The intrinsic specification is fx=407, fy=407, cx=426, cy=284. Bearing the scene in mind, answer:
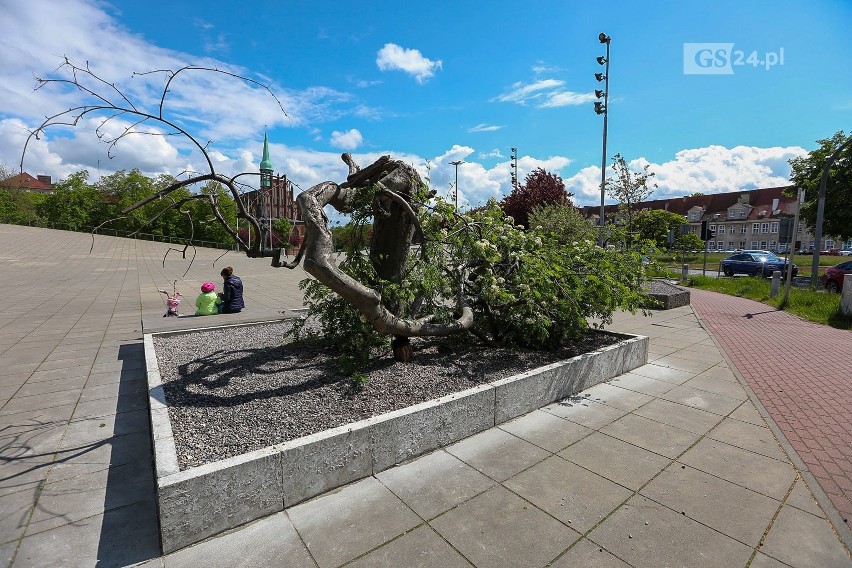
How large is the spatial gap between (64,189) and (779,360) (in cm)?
7112

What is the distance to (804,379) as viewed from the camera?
5.54m

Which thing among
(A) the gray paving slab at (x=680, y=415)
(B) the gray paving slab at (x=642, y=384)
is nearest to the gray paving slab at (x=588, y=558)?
(A) the gray paving slab at (x=680, y=415)

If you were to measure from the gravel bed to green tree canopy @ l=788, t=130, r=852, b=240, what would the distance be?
2628 centimetres

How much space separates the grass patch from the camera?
9.79 meters

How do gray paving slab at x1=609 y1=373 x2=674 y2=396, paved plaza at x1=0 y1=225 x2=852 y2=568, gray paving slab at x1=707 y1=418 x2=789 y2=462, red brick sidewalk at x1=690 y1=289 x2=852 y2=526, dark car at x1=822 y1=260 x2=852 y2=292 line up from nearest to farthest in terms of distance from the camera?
1. paved plaza at x1=0 y1=225 x2=852 y2=568
2. red brick sidewalk at x1=690 y1=289 x2=852 y2=526
3. gray paving slab at x1=707 y1=418 x2=789 y2=462
4. gray paving slab at x1=609 y1=373 x2=674 y2=396
5. dark car at x1=822 y1=260 x2=852 y2=292

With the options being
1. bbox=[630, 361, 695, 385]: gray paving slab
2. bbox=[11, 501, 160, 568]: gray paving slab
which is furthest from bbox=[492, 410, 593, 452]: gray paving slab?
bbox=[11, 501, 160, 568]: gray paving slab

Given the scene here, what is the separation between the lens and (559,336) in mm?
5688

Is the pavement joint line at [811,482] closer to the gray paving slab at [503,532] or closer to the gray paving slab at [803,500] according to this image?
the gray paving slab at [803,500]

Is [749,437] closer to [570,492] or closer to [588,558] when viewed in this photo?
[570,492]

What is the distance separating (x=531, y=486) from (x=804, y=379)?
5.07 m

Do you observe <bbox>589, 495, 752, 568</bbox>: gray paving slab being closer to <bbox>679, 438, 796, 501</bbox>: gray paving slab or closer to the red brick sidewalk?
<bbox>679, 438, 796, 501</bbox>: gray paving slab

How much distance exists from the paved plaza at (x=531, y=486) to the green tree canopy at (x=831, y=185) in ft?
82.6

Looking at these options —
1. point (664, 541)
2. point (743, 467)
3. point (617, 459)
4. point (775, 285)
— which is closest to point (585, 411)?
point (617, 459)

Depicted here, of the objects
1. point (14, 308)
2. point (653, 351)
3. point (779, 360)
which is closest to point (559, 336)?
point (653, 351)
